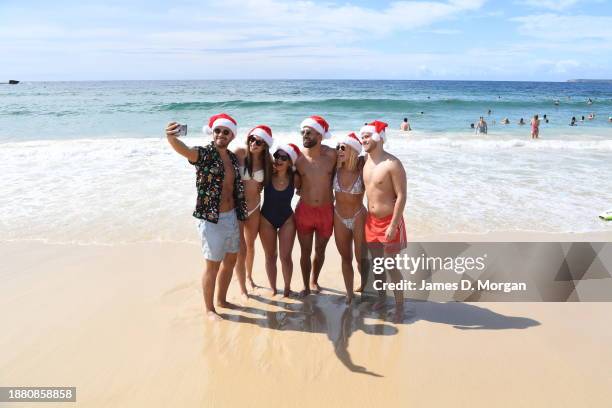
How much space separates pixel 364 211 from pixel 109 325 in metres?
2.58

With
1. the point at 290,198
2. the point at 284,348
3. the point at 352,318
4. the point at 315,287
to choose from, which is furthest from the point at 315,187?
the point at 284,348

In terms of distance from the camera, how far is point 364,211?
168 inches

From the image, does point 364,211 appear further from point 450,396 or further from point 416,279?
point 450,396

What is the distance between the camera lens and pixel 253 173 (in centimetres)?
415

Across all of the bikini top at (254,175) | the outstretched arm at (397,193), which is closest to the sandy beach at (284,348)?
the outstretched arm at (397,193)

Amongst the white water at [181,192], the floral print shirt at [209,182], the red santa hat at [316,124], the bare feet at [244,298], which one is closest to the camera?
the floral print shirt at [209,182]

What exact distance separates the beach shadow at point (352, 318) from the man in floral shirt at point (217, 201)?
1.60 feet

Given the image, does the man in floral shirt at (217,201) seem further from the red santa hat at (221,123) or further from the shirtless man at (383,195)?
the shirtless man at (383,195)

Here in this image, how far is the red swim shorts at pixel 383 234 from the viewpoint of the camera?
397cm

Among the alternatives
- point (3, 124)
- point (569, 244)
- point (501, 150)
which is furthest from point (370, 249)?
point (3, 124)

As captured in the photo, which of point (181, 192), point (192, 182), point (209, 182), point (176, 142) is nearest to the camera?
point (176, 142)

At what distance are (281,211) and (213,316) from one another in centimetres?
118

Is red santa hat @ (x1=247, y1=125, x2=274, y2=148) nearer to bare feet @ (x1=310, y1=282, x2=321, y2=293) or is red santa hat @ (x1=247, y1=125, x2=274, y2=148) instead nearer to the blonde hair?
the blonde hair

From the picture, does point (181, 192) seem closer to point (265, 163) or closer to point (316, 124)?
point (265, 163)
